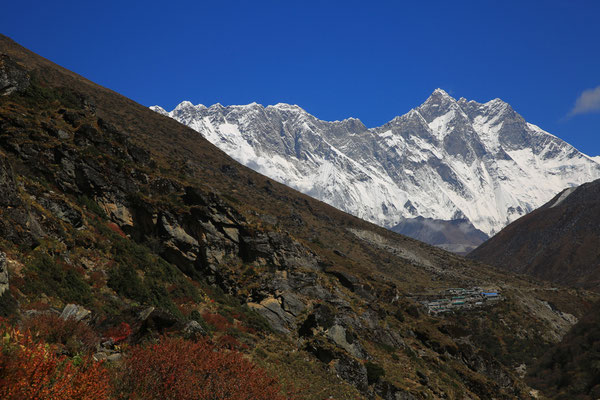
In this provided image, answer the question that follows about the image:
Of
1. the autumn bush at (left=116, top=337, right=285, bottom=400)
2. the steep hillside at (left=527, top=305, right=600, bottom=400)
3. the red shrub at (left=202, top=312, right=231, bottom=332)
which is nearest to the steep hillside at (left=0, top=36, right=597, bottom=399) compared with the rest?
the red shrub at (left=202, top=312, right=231, bottom=332)

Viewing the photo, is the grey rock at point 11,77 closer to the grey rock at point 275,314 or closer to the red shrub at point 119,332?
the grey rock at point 275,314

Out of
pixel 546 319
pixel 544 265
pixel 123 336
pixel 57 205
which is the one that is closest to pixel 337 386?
pixel 123 336

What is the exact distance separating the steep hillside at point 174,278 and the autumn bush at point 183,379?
260cm

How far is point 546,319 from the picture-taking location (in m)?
74.4

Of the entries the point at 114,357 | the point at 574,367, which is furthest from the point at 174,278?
the point at 574,367

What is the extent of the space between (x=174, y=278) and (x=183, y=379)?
1692 cm

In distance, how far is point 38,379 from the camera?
21.9 ft

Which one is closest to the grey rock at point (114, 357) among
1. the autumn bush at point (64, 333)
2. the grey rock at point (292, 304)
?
the autumn bush at point (64, 333)

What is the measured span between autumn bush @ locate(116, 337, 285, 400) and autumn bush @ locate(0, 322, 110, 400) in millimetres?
1461

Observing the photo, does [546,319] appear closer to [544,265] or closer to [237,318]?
[237,318]

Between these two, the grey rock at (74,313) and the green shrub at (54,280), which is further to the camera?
the green shrub at (54,280)

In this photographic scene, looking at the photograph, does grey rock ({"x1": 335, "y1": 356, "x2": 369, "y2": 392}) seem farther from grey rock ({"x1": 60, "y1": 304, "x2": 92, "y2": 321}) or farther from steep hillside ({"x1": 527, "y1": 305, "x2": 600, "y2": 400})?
steep hillside ({"x1": 527, "y1": 305, "x2": 600, "y2": 400})

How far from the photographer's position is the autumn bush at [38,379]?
6441 mm

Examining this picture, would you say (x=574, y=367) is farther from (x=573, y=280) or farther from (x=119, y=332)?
(x=573, y=280)
